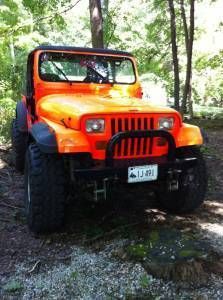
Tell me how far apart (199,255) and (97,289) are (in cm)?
92

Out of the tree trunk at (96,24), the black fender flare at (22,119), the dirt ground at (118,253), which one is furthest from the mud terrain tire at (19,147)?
the tree trunk at (96,24)

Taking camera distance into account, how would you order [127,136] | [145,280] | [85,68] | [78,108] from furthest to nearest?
[85,68] < [78,108] < [127,136] < [145,280]

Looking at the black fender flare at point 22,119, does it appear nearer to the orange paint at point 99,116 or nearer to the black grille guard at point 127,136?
the orange paint at point 99,116

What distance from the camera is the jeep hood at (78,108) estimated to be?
13.3 ft

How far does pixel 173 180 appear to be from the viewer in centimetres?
447

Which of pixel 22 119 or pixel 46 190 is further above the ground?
pixel 22 119

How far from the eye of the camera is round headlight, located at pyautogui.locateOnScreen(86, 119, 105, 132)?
402 centimetres

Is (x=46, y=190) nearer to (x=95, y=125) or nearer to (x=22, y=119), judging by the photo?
(x=95, y=125)

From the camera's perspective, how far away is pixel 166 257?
3.55 meters

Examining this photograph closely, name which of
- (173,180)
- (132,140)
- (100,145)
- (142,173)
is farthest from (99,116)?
(173,180)

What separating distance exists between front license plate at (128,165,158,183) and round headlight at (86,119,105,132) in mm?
484

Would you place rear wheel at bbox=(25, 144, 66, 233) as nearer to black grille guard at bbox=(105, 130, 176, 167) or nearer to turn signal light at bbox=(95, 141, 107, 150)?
turn signal light at bbox=(95, 141, 107, 150)

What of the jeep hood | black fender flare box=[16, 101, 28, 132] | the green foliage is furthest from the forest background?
the green foliage

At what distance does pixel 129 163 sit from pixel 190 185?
0.97 meters
